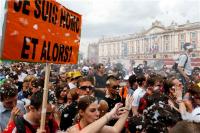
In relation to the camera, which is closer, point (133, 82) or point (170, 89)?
point (170, 89)

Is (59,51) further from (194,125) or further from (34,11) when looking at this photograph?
(194,125)

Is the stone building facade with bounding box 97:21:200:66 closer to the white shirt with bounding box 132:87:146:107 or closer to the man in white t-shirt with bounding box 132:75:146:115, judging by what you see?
the man in white t-shirt with bounding box 132:75:146:115

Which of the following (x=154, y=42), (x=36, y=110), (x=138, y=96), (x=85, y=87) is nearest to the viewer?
(x=36, y=110)

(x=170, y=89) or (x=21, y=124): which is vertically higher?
(x=170, y=89)

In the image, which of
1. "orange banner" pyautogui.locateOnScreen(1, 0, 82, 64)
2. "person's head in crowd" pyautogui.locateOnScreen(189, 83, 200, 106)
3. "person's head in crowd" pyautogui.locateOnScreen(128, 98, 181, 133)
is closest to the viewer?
"person's head in crowd" pyautogui.locateOnScreen(128, 98, 181, 133)

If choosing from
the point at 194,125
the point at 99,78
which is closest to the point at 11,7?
the point at 194,125

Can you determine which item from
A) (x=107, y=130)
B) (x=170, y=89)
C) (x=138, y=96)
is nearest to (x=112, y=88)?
(x=138, y=96)

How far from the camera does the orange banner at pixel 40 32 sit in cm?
330

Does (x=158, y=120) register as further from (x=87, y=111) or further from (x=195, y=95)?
(x=195, y=95)

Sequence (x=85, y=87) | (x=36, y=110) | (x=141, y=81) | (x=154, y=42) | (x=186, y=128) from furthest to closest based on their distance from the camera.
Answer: (x=154, y=42), (x=141, y=81), (x=85, y=87), (x=36, y=110), (x=186, y=128)

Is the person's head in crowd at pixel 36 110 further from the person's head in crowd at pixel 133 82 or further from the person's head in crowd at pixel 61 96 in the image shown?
the person's head in crowd at pixel 133 82

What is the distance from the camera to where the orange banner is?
130 inches

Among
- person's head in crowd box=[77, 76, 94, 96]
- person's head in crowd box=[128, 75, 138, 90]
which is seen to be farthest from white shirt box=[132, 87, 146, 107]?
person's head in crowd box=[77, 76, 94, 96]

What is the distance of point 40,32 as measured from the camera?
145 inches
